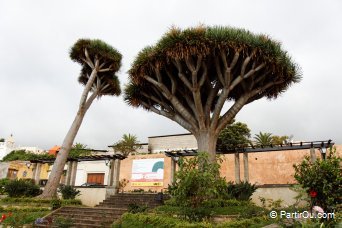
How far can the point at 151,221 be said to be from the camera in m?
10.3

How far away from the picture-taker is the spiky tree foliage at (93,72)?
20000 millimetres

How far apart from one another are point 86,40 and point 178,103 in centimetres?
1059

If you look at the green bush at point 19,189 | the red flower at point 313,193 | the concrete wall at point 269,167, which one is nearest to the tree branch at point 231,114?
the red flower at point 313,193

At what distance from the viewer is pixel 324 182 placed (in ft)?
18.0

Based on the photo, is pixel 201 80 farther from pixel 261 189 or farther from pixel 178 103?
pixel 261 189

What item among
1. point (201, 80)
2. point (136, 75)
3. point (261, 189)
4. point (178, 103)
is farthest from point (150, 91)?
point (261, 189)

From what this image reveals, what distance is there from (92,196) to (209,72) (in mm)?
11270

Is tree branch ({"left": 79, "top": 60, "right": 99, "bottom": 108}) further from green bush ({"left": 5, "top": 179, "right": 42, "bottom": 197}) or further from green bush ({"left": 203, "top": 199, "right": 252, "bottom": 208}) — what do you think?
green bush ({"left": 203, "top": 199, "right": 252, "bottom": 208})

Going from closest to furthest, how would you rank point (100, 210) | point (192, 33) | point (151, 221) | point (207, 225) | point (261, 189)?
1. point (207, 225)
2. point (151, 221)
3. point (192, 33)
4. point (100, 210)
5. point (261, 189)

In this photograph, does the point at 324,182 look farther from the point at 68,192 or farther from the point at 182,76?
the point at 68,192

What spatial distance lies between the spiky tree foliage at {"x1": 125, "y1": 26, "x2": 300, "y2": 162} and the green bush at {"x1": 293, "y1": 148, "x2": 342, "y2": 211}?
23.7ft

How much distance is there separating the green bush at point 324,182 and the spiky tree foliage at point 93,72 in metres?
16.5

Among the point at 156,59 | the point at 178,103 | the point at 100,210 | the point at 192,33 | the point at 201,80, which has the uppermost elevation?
the point at 192,33

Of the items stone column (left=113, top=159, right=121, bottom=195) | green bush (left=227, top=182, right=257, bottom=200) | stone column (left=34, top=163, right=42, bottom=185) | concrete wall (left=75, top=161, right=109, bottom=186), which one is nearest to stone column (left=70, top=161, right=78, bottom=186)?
stone column (left=34, top=163, right=42, bottom=185)
